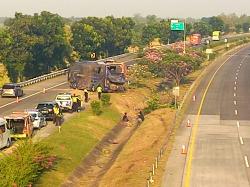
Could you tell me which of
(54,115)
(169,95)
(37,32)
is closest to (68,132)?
(54,115)

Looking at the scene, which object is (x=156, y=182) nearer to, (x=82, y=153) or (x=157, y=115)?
(x=82, y=153)

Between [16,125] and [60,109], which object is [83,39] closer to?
[60,109]

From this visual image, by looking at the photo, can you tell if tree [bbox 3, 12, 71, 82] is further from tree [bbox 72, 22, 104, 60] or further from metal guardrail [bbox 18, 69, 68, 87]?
tree [bbox 72, 22, 104, 60]

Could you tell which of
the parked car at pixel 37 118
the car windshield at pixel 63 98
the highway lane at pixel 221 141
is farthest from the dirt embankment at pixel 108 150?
the highway lane at pixel 221 141

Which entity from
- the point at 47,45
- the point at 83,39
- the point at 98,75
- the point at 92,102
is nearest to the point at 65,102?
the point at 92,102

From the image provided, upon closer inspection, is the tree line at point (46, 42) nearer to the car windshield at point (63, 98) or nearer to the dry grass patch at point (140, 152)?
the car windshield at point (63, 98)

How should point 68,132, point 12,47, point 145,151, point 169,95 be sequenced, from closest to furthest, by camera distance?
point 145,151
point 68,132
point 169,95
point 12,47
